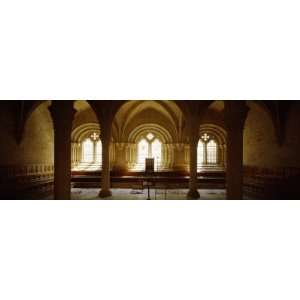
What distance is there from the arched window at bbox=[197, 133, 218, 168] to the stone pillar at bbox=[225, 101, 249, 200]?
7863 mm

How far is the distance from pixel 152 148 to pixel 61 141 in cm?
958

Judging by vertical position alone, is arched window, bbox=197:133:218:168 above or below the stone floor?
above

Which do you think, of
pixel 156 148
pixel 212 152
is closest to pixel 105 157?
pixel 156 148

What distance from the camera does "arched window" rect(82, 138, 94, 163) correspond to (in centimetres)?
1555

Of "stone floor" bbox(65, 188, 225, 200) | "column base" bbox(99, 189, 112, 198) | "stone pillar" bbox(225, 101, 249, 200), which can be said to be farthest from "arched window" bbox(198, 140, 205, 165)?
"stone pillar" bbox(225, 101, 249, 200)

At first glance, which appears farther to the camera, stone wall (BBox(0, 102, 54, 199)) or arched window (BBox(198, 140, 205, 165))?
arched window (BBox(198, 140, 205, 165))

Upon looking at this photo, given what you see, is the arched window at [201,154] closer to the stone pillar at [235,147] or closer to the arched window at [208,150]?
the arched window at [208,150]

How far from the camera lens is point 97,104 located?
9.66m

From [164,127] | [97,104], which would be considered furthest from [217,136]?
[97,104]

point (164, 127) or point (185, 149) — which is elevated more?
point (164, 127)

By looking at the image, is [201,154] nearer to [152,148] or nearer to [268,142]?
[152,148]

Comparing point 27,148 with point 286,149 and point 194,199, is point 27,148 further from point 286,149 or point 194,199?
point 286,149

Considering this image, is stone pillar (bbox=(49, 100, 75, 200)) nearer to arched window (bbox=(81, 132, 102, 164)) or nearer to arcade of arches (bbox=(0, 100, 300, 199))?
arcade of arches (bbox=(0, 100, 300, 199))
